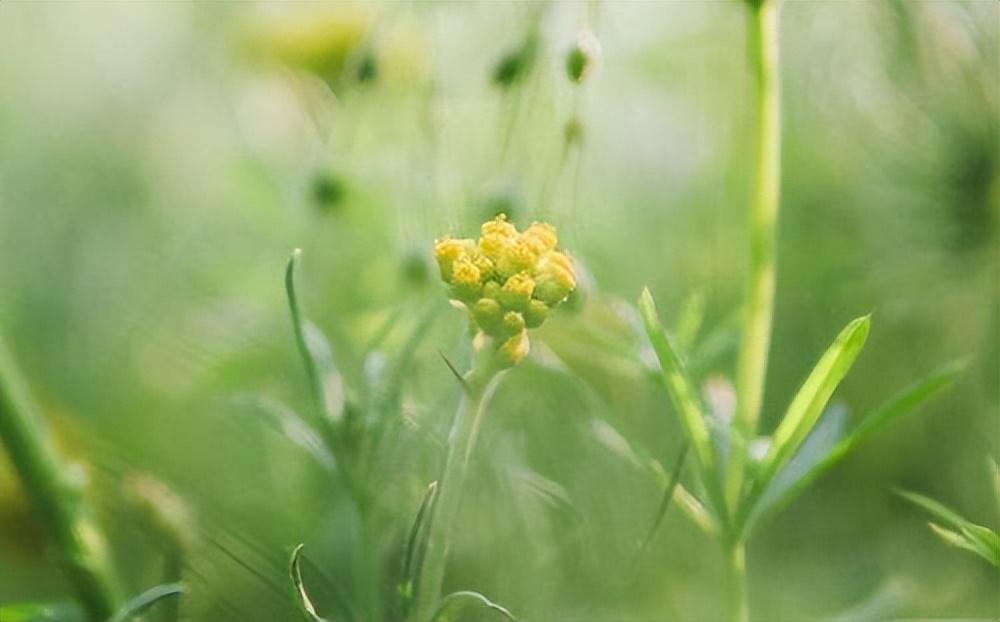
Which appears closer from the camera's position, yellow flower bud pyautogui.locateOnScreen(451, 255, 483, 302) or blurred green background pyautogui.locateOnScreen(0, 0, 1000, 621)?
yellow flower bud pyautogui.locateOnScreen(451, 255, 483, 302)

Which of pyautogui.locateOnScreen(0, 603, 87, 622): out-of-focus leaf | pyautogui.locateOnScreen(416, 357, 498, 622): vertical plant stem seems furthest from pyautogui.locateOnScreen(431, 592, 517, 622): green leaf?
pyautogui.locateOnScreen(0, 603, 87, 622): out-of-focus leaf

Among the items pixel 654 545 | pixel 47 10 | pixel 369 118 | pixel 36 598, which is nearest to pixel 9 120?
pixel 47 10

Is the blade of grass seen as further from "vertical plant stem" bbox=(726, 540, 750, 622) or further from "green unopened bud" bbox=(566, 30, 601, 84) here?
"green unopened bud" bbox=(566, 30, 601, 84)

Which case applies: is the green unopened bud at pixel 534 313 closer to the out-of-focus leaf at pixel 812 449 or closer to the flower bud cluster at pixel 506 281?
the flower bud cluster at pixel 506 281

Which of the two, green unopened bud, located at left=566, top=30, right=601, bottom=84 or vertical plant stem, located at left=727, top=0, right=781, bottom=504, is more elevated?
green unopened bud, located at left=566, top=30, right=601, bottom=84

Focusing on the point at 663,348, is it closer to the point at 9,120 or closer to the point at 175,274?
→ the point at 175,274

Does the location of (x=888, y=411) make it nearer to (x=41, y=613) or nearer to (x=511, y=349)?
(x=511, y=349)
